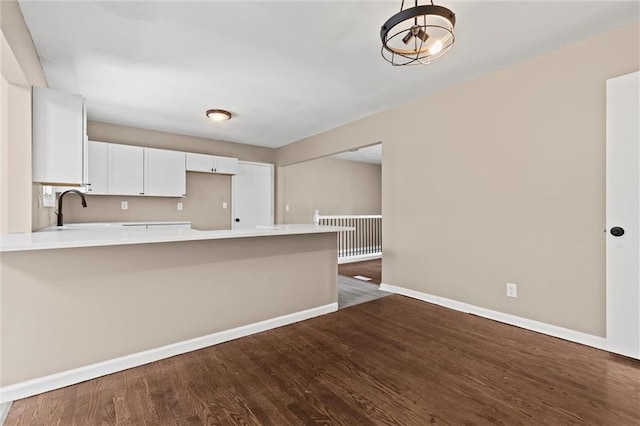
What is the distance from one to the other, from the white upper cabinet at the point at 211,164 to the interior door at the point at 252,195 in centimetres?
39

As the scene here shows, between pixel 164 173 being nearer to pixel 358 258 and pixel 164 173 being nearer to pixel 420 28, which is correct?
pixel 358 258

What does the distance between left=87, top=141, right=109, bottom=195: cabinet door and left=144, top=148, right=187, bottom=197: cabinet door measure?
0.51 meters

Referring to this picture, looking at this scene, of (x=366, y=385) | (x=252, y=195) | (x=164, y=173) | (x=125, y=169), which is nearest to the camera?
(x=366, y=385)

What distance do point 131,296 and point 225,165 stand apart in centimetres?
356

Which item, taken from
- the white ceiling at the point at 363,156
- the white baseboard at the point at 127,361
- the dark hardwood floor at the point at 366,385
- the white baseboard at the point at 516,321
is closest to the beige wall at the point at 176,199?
the white ceiling at the point at 363,156

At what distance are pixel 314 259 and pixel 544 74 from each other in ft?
8.94

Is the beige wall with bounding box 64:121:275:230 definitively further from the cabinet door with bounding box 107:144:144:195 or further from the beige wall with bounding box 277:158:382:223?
the beige wall with bounding box 277:158:382:223

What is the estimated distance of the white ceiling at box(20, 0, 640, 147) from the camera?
207 centimetres

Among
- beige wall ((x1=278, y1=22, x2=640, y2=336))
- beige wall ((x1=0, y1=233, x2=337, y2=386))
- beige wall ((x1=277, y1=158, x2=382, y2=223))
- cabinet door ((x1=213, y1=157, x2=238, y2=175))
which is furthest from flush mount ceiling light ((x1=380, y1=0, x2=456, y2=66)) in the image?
beige wall ((x1=277, y1=158, x2=382, y2=223))

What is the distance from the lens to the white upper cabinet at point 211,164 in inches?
199

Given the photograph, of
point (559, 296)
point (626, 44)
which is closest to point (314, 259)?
point (559, 296)

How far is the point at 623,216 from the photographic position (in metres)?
2.26

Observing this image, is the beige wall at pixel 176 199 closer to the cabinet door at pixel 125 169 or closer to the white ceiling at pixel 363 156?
the cabinet door at pixel 125 169

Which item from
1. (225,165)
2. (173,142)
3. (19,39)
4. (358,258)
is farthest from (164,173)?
(358,258)
